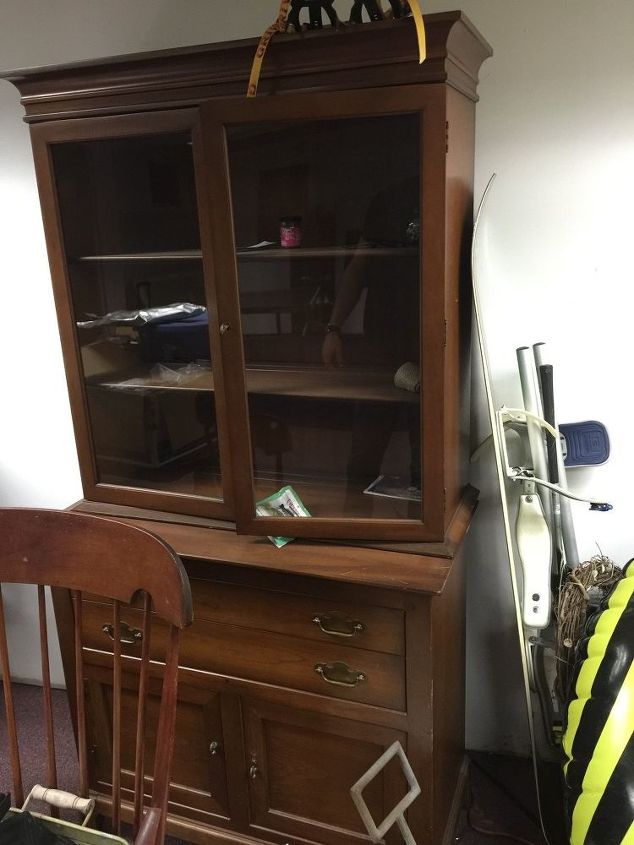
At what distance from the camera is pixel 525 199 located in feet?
5.26

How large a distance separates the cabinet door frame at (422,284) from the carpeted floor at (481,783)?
852mm

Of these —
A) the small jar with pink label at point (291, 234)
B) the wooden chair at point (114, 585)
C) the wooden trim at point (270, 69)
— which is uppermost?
the wooden trim at point (270, 69)

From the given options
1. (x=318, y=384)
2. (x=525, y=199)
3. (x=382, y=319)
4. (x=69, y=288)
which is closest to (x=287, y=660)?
(x=318, y=384)

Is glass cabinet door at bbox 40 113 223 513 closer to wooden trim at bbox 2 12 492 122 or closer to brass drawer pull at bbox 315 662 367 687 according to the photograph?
wooden trim at bbox 2 12 492 122

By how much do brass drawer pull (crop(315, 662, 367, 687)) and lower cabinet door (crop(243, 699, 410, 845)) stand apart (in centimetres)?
9

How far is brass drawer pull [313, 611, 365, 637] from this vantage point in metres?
1.44

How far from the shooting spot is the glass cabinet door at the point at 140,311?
1564 millimetres

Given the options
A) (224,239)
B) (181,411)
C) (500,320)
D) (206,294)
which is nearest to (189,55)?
(224,239)

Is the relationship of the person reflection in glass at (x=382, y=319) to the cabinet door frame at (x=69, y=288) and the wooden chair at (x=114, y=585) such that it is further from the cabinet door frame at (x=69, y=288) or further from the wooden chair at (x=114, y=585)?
the wooden chair at (x=114, y=585)

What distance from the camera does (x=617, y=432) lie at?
1672 mm

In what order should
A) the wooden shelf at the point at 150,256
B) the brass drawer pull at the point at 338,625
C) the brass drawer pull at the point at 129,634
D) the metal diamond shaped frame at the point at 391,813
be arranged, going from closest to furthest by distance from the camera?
the metal diamond shaped frame at the point at 391,813
the brass drawer pull at the point at 338,625
the wooden shelf at the point at 150,256
the brass drawer pull at the point at 129,634

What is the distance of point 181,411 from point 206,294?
0.35m

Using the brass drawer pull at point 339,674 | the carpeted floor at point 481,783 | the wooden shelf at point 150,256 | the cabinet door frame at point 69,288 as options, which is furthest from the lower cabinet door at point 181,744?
the wooden shelf at point 150,256

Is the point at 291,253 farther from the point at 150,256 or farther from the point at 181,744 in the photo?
the point at 181,744
